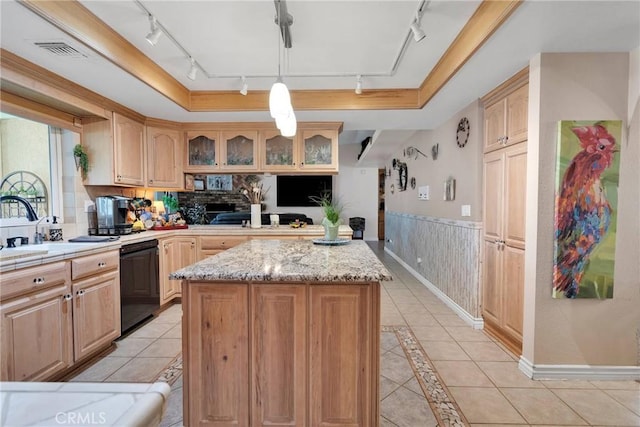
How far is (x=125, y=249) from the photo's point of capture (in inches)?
103

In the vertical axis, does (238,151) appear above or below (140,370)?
above

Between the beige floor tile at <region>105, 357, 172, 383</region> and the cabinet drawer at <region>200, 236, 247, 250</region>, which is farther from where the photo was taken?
the cabinet drawer at <region>200, 236, 247, 250</region>

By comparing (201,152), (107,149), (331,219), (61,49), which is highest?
(61,49)

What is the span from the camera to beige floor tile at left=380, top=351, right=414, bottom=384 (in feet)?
6.75

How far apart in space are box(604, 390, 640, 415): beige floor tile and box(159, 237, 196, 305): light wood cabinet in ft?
12.4

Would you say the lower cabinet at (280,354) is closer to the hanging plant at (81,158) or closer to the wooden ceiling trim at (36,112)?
the wooden ceiling trim at (36,112)

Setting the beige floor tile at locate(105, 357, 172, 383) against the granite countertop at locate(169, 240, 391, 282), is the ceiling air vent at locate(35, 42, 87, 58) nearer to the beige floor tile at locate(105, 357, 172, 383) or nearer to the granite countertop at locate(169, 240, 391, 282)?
the granite countertop at locate(169, 240, 391, 282)

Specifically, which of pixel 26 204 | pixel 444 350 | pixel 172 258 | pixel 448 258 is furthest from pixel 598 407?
pixel 26 204

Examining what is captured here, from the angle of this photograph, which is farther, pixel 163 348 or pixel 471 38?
pixel 163 348

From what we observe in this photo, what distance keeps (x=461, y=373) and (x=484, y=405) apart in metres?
0.33

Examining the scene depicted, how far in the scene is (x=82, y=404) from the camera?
1.53ft

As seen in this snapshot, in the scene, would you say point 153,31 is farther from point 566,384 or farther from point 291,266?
point 566,384

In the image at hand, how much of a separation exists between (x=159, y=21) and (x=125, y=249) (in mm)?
1885

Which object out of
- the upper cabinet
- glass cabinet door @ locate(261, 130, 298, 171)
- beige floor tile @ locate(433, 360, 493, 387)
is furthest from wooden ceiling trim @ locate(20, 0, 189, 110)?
beige floor tile @ locate(433, 360, 493, 387)
